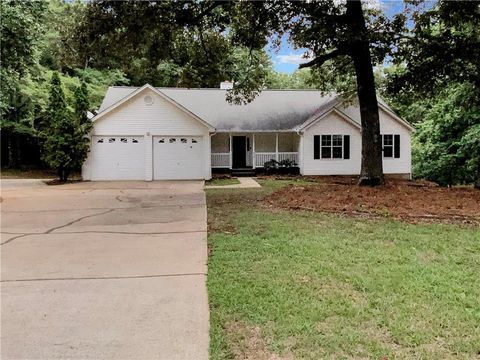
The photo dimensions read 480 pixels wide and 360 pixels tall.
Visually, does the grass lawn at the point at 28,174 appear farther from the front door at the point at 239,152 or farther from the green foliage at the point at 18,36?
the front door at the point at 239,152

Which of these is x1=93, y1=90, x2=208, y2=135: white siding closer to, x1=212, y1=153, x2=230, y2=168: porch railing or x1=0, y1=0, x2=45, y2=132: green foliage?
x1=212, y1=153, x2=230, y2=168: porch railing

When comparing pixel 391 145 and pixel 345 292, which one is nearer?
pixel 345 292

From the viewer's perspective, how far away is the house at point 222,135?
19.5 metres

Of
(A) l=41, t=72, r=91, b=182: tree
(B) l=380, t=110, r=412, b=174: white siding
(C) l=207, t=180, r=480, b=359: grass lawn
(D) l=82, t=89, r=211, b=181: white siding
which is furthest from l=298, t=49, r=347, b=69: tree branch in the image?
(A) l=41, t=72, r=91, b=182: tree

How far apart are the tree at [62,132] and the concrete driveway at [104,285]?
879cm

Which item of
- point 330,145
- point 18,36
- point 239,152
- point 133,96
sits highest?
point 18,36

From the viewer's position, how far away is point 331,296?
13.7 feet

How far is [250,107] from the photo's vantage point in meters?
23.0

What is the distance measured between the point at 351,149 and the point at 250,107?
592 centimetres

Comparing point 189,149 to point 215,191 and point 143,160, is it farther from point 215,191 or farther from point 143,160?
point 215,191

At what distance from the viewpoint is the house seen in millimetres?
19547

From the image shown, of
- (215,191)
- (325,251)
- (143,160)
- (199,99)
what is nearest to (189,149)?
(143,160)

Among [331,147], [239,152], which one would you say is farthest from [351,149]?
[239,152]

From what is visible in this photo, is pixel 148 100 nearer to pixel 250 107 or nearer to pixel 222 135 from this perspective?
pixel 222 135
